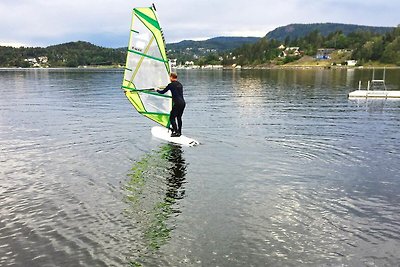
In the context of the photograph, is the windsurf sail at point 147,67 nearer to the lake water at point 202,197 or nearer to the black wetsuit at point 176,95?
the black wetsuit at point 176,95

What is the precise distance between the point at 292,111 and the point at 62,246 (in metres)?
25.7

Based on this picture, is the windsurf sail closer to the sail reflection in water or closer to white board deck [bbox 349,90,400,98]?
the sail reflection in water

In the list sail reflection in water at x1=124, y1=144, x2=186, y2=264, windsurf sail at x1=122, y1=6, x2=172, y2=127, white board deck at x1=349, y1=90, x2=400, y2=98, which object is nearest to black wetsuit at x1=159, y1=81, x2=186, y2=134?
windsurf sail at x1=122, y1=6, x2=172, y2=127

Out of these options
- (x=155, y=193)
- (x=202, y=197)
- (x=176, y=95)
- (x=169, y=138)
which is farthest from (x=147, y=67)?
(x=202, y=197)

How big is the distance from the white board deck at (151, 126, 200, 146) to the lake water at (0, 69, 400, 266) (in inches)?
19.8

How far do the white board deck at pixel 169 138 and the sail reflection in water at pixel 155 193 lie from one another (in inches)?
56.6

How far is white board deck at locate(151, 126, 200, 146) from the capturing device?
18.9 meters

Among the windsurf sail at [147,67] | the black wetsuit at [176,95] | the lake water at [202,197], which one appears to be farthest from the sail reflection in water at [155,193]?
the windsurf sail at [147,67]

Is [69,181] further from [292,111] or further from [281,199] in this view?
[292,111]

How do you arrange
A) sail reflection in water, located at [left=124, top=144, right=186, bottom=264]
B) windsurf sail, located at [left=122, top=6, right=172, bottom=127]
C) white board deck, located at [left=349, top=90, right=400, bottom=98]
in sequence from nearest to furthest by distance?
sail reflection in water, located at [left=124, top=144, right=186, bottom=264]
windsurf sail, located at [left=122, top=6, right=172, bottom=127]
white board deck, located at [left=349, top=90, right=400, bottom=98]

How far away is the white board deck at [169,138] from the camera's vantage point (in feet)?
62.0

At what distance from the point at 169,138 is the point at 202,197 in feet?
26.9

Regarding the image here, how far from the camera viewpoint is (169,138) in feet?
64.4

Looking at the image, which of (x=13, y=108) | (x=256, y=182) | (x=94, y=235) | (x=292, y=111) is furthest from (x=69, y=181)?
(x=13, y=108)
